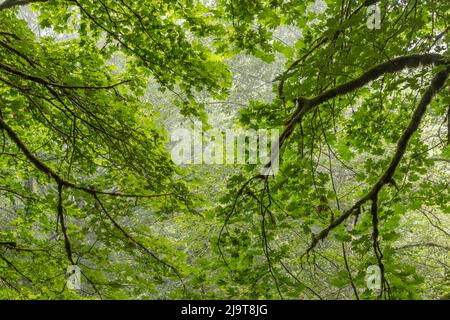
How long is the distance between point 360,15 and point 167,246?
7.63ft

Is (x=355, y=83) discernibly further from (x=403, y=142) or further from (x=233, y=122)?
(x=233, y=122)

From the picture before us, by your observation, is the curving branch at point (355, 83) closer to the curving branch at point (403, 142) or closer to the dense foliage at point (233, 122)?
the dense foliage at point (233, 122)

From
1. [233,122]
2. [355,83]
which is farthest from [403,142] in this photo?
[233,122]

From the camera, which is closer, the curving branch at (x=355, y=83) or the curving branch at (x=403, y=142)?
the curving branch at (x=355, y=83)

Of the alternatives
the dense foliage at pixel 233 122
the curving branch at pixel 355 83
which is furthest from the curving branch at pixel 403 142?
the curving branch at pixel 355 83

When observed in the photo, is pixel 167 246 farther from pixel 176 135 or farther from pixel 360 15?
pixel 176 135

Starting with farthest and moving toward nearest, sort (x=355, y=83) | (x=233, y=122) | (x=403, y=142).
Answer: (x=233, y=122)
(x=403, y=142)
(x=355, y=83)

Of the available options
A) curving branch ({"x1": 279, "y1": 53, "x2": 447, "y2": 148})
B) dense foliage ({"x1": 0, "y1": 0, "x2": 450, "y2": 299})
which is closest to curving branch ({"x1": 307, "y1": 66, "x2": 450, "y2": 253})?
dense foliage ({"x1": 0, "y1": 0, "x2": 450, "y2": 299})

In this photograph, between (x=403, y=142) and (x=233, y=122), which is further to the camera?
(x=233, y=122)

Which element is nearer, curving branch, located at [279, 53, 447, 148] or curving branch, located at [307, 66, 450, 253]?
curving branch, located at [279, 53, 447, 148]

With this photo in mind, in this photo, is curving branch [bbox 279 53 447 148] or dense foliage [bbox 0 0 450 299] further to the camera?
dense foliage [bbox 0 0 450 299]

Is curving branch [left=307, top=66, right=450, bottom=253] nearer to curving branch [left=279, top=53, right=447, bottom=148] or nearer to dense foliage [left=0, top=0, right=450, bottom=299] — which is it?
dense foliage [left=0, top=0, right=450, bottom=299]

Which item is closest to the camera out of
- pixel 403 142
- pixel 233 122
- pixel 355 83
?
pixel 355 83
